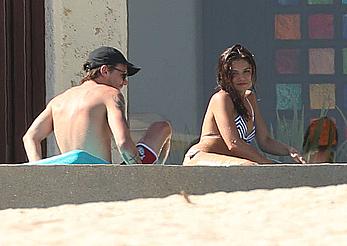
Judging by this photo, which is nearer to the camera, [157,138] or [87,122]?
[87,122]

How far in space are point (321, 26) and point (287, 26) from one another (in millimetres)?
245

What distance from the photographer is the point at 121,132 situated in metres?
4.79

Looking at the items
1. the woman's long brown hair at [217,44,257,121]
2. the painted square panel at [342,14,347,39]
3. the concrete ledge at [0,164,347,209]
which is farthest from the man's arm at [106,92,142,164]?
the painted square panel at [342,14,347,39]

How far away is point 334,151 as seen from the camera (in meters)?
6.46

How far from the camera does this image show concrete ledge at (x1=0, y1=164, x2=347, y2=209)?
3.13 metres

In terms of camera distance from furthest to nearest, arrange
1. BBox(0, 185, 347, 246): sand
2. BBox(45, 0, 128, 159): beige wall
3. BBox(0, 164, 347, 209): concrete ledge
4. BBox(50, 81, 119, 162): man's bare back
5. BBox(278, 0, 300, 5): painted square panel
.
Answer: BBox(278, 0, 300, 5): painted square panel → BBox(45, 0, 128, 159): beige wall → BBox(50, 81, 119, 162): man's bare back → BBox(0, 164, 347, 209): concrete ledge → BBox(0, 185, 347, 246): sand

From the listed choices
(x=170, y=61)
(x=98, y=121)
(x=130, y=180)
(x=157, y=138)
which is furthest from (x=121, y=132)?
(x=170, y=61)

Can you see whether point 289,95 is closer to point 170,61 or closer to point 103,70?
point 170,61

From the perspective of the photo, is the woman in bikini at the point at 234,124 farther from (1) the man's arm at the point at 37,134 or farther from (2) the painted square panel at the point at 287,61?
(2) the painted square panel at the point at 287,61

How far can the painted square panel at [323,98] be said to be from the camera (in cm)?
726

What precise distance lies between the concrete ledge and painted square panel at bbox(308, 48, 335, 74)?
4.13m

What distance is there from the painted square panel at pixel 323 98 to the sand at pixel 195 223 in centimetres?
513

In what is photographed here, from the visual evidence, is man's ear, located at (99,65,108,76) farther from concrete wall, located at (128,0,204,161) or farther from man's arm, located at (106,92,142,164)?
concrete wall, located at (128,0,204,161)

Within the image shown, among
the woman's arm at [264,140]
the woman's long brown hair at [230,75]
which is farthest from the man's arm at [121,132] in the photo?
the woman's arm at [264,140]
